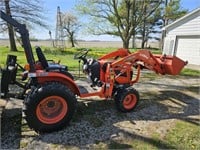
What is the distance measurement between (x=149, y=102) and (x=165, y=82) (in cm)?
282

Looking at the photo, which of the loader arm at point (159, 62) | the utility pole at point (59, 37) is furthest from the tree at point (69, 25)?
the loader arm at point (159, 62)

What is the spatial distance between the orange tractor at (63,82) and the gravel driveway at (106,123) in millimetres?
244

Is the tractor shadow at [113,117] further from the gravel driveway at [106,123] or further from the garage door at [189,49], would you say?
the garage door at [189,49]

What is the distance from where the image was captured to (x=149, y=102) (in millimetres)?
6016

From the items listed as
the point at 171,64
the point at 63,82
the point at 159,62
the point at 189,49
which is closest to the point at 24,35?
the point at 63,82

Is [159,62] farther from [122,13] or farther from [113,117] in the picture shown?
[122,13]

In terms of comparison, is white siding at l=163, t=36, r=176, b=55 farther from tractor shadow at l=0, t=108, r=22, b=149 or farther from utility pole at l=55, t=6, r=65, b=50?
utility pole at l=55, t=6, r=65, b=50

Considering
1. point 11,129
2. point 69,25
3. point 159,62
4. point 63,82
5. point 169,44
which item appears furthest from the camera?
point 69,25

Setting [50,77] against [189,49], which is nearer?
[50,77]

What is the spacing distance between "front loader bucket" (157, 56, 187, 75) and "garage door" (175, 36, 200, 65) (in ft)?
28.1

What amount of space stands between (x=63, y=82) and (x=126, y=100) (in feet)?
4.83

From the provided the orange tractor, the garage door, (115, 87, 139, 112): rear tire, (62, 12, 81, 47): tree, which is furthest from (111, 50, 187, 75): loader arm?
(62, 12, 81, 47): tree

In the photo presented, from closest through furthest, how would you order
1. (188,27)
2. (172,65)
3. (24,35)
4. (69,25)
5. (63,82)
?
(24,35)
(63,82)
(172,65)
(188,27)
(69,25)

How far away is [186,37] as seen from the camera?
48.1 feet
